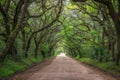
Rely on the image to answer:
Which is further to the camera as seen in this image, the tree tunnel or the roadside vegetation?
the tree tunnel

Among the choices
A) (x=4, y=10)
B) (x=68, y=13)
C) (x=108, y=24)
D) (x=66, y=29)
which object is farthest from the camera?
(x=66, y=29)

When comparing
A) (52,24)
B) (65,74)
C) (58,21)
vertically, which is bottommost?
(65,74)

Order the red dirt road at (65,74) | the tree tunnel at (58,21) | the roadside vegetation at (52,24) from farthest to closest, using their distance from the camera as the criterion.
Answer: the tree tunnel at (58,21) → the roadside vegetation at (52,24) → the red dirt road at (65,74)

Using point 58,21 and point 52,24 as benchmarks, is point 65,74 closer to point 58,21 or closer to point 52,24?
point 52,24

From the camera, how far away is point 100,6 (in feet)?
91.0

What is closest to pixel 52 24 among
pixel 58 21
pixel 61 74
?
pixel 58 21

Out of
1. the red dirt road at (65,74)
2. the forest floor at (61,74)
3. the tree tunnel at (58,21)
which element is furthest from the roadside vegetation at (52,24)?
the red dirt road at (65,74)

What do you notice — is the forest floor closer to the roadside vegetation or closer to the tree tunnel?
the roadside vegetation

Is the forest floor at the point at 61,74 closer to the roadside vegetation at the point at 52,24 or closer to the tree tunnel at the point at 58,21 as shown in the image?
the roadside vegetation at the point at 52,24

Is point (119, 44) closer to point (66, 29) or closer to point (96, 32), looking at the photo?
point (96, 32)

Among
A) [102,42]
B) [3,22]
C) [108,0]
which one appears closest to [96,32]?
[102,42]

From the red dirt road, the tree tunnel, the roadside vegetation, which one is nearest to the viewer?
the red dirt road

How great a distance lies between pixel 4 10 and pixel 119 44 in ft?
35.1

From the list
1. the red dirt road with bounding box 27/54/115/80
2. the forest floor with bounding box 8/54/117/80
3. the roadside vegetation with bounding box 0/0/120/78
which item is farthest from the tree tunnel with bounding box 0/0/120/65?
the red dirt road with bounding box 27/54/115/80
